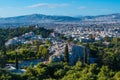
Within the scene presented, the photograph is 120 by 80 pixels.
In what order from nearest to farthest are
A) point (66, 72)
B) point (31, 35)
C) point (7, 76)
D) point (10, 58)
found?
point (7, 76)
point (66, 72)
point (10, 58)
point (31, 35)

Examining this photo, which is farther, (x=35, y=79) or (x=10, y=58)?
(x=10, y=58)

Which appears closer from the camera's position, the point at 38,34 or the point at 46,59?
the point at 46,59

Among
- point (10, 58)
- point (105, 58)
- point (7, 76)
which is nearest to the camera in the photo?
point (7, 76)

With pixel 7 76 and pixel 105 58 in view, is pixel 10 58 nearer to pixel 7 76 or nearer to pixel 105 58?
pixel 105 58

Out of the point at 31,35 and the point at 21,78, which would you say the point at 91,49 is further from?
the point at 31,35

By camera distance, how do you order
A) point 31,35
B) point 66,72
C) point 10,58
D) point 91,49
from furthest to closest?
point 31,35 < point 91,49 < point 10,58 < point 66,72

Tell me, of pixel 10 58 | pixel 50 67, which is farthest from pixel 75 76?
pixel 10 58

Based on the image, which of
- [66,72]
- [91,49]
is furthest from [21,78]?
[91,49]

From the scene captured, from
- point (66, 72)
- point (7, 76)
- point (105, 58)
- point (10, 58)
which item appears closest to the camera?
point (7, 76)
